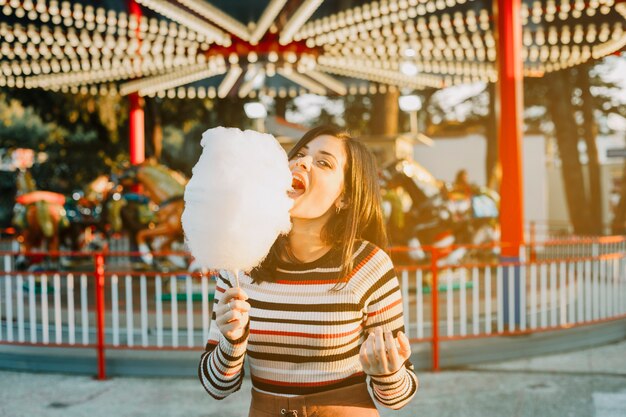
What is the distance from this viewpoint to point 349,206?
78.9 inches

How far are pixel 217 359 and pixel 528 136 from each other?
18196 millimetres

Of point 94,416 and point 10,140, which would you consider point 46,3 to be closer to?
point 94,416

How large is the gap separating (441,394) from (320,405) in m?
3.82

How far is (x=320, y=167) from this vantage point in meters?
1.93

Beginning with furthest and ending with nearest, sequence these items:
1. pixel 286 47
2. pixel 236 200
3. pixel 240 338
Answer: pixel 286 47 → pixel 240 338 → pixel 236 200

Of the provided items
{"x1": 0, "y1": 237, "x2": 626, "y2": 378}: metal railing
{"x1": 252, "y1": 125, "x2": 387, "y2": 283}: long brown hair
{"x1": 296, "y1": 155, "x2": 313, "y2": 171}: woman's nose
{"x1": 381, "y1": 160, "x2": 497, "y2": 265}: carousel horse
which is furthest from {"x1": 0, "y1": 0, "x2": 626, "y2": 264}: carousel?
{"x1": 296, "y1": 155, "x2": 313, "y2": 171}: woman's nose

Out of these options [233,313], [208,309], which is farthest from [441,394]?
[233,313]

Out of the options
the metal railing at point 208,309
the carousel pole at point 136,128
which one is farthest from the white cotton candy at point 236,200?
the carousel pole at point 136,128

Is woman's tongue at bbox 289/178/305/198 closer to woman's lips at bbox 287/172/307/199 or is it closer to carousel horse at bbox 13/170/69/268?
woman's lips at bbox 287/172/307/199

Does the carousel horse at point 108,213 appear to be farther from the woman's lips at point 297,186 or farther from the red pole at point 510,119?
the woman's lips at point 297,186

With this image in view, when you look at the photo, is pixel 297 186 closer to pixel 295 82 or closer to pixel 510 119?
pixel 510 119

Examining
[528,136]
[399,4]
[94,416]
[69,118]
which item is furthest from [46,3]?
[528,136]

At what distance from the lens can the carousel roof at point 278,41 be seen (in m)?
7.88

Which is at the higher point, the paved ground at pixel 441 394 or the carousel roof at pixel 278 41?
the carousel roof at pixel 278 41
